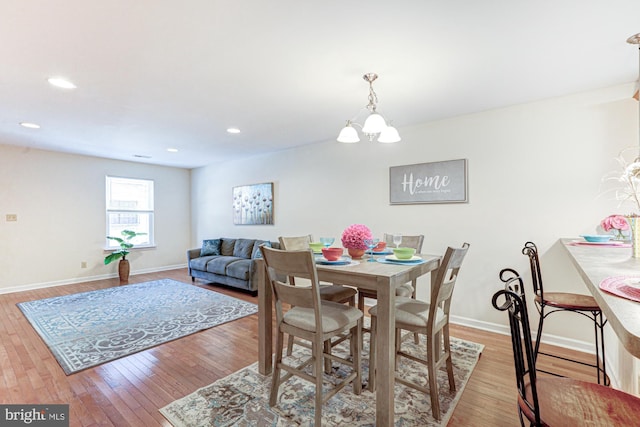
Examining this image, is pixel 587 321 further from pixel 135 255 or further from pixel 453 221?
pixel 135 255

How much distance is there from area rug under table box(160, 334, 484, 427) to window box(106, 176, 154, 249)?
5148 millimetres

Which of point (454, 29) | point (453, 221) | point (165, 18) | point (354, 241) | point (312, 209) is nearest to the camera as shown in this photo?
point (165, 18)

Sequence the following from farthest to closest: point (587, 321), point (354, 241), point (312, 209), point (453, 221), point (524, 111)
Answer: point (312, 209), point (453, 221), point (524, 111), point (587, 321), point (354, 241)

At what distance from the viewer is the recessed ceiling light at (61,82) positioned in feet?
7.88

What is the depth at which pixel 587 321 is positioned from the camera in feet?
8.68

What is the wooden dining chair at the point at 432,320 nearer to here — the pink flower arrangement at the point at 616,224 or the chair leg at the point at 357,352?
the chair leg at the point at 357,352

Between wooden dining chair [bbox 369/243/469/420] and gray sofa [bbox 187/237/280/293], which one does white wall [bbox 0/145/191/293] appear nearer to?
gray sofa [bbox 187/237/280/293]

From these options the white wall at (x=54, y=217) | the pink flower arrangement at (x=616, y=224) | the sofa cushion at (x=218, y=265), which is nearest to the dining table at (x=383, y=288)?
the pink flower arrangement at (x=616, y=224)

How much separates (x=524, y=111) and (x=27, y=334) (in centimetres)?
566

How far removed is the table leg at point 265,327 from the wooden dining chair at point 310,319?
0.36 metres

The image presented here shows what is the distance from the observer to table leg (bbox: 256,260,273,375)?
2.23 metres

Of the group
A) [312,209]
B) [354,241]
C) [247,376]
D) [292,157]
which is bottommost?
[247,376]

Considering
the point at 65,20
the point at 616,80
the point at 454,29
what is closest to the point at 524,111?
the point at 616,80

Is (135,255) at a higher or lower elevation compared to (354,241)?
lower
